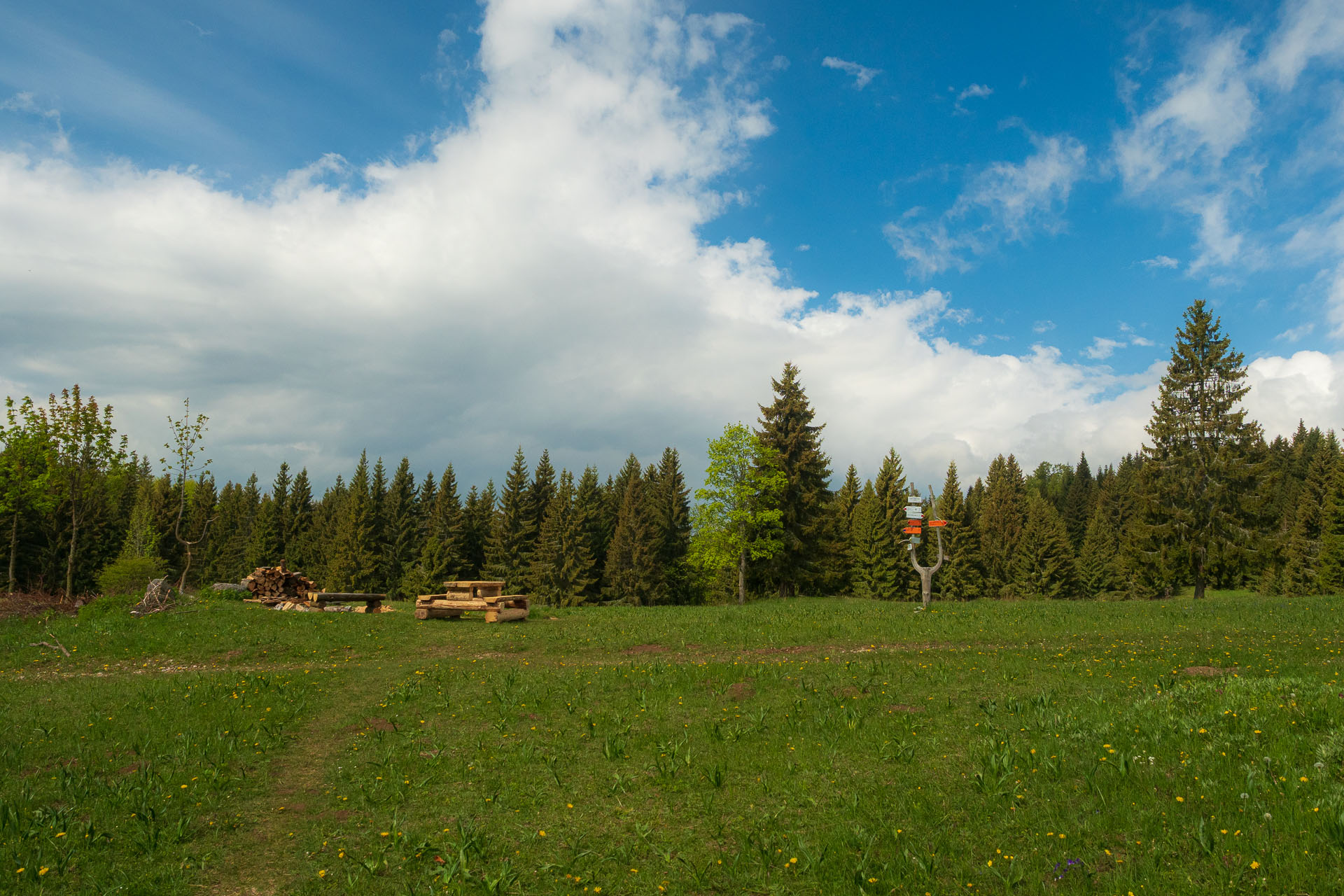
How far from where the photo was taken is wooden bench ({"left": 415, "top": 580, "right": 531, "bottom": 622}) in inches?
897

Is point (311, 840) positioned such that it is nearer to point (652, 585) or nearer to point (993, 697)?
point (993, 697)

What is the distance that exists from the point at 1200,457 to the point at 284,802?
4516cm

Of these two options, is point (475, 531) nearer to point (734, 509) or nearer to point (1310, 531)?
point (734, 509)

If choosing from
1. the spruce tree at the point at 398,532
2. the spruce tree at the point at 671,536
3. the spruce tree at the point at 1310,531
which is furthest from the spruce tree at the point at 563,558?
the spruce tree at the point at 1310,531

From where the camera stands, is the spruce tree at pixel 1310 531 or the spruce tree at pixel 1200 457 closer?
the spruce tree at pixel 1200 457

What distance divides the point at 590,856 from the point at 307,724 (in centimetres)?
714

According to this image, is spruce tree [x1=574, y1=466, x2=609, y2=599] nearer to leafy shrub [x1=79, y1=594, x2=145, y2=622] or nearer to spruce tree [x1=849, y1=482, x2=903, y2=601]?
spruce tree [x1=849, y1=482, x2=903, y2=601]

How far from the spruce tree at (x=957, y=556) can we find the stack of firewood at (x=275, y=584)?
178 ft

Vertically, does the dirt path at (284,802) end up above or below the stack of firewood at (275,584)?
below

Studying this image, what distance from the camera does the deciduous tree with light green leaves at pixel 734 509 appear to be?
38.2 meters

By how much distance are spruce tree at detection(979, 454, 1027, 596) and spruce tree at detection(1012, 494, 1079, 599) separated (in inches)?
48.7

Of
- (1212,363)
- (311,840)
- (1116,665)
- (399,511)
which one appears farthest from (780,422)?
(399,511)

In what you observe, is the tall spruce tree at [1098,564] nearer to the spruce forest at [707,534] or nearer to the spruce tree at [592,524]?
the spruce forest at [707,534]

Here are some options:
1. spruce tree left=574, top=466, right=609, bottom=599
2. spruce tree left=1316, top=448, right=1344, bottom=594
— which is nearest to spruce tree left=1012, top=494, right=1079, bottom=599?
spruce tree left=1316, top=448, right=1344, bottom=594
